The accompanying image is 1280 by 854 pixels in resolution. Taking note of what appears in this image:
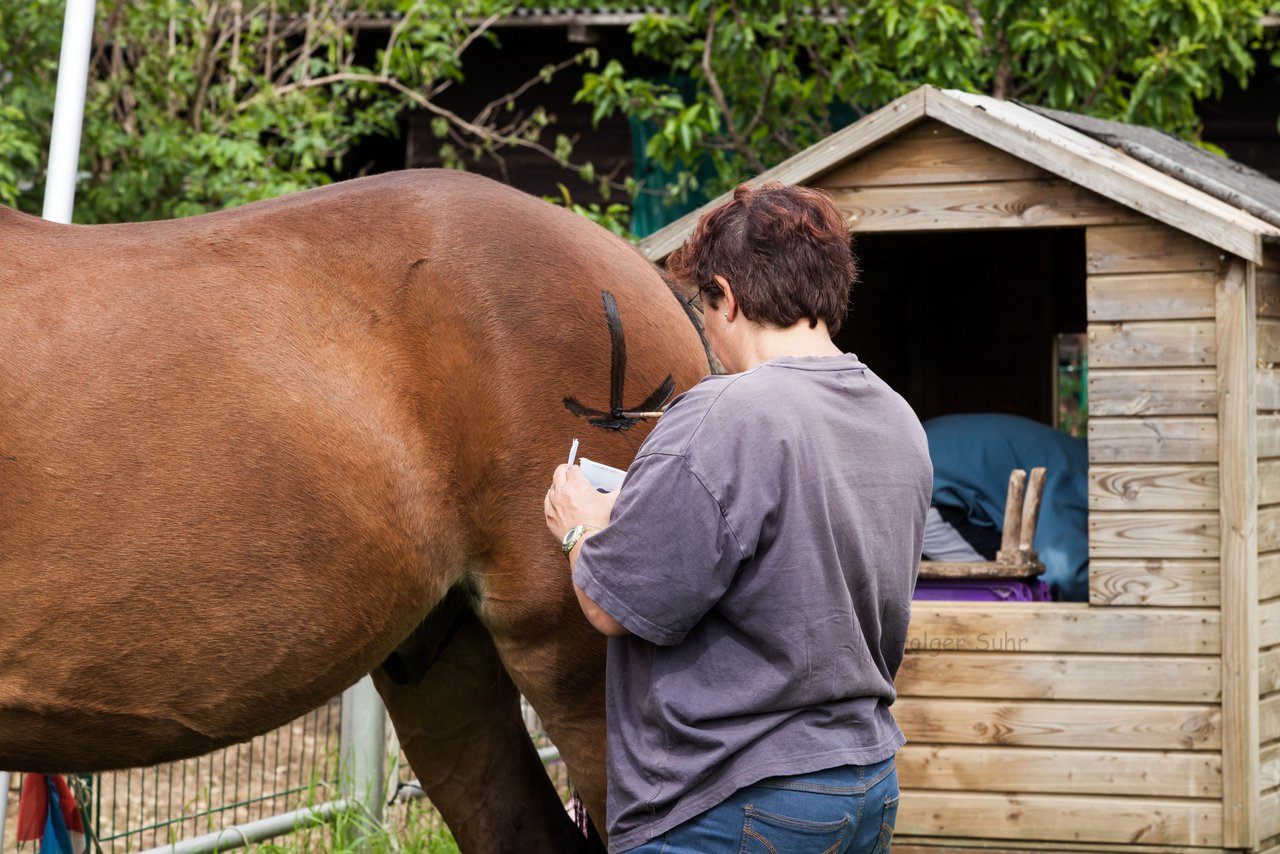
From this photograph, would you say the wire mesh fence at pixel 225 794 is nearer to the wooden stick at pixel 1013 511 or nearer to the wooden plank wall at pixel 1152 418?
the wooden stick at pixel 1013 511

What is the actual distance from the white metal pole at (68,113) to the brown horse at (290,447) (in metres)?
0.81

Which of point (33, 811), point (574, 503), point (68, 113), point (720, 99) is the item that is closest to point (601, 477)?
point (574, 503)

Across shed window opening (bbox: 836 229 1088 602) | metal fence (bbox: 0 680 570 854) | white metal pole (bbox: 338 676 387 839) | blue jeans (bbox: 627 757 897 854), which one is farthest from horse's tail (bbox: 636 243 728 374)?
shed window opening (bbox: 836 229 1088 602)

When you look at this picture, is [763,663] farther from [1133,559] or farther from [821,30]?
[821,30]

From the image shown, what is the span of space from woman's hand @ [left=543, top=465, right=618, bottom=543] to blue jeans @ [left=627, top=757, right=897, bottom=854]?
434 mm

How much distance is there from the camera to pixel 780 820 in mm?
1856

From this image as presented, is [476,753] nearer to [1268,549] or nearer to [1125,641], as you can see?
[1125,641]

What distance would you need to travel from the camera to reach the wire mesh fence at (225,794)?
431cm

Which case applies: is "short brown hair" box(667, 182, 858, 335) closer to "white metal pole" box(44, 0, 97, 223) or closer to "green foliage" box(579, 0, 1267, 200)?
"white metal pole" box(44, 0, 97, 223)

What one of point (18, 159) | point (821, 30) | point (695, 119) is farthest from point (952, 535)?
point (18, 159)

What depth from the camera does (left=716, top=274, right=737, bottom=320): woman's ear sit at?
201 centimetres

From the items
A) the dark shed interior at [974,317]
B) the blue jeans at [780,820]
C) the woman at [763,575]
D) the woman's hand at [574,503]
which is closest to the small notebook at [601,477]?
the woman's hand at [574,503]

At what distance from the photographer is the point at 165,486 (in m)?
2.37

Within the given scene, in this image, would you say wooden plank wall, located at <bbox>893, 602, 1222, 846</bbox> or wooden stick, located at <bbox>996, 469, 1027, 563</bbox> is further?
wooden stick, located at <bbox>996, 469, 1027, 563</bbox>
